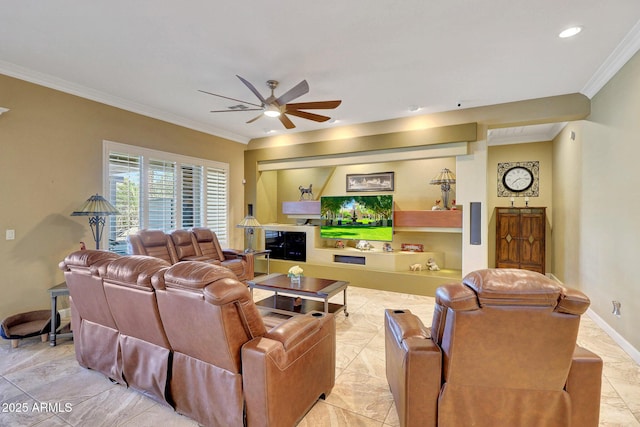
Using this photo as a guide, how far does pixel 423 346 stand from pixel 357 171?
4.92 m

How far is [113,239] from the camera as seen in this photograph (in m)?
4.42

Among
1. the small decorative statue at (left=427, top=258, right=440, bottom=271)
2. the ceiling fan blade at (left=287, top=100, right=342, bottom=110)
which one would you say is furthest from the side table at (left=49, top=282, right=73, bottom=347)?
the small decorative statue at (left=427, top=258, right=440, bottom=271)

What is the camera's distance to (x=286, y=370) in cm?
173

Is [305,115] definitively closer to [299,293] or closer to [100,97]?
[299,293]

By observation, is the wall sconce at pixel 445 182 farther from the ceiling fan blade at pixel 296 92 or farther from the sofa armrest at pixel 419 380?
the sofa armrest at pixel 419 380

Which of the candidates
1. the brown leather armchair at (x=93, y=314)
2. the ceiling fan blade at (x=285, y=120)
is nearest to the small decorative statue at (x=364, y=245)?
the ceiling fan blade at (x=285, y=120)

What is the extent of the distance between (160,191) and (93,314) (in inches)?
121

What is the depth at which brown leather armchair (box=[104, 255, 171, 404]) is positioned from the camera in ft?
6.30

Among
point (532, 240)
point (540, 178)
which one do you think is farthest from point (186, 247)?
point (540, 178)

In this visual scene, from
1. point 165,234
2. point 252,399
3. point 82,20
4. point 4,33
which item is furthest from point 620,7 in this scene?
point 165,234

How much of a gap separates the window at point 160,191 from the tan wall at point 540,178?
18.4 feet

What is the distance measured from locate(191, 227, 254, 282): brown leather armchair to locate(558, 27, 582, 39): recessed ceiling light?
4784 millimetres

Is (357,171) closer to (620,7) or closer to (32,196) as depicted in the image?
(620,7)

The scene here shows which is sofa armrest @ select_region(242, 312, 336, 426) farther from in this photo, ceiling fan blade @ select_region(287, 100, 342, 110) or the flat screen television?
the flat screen television
